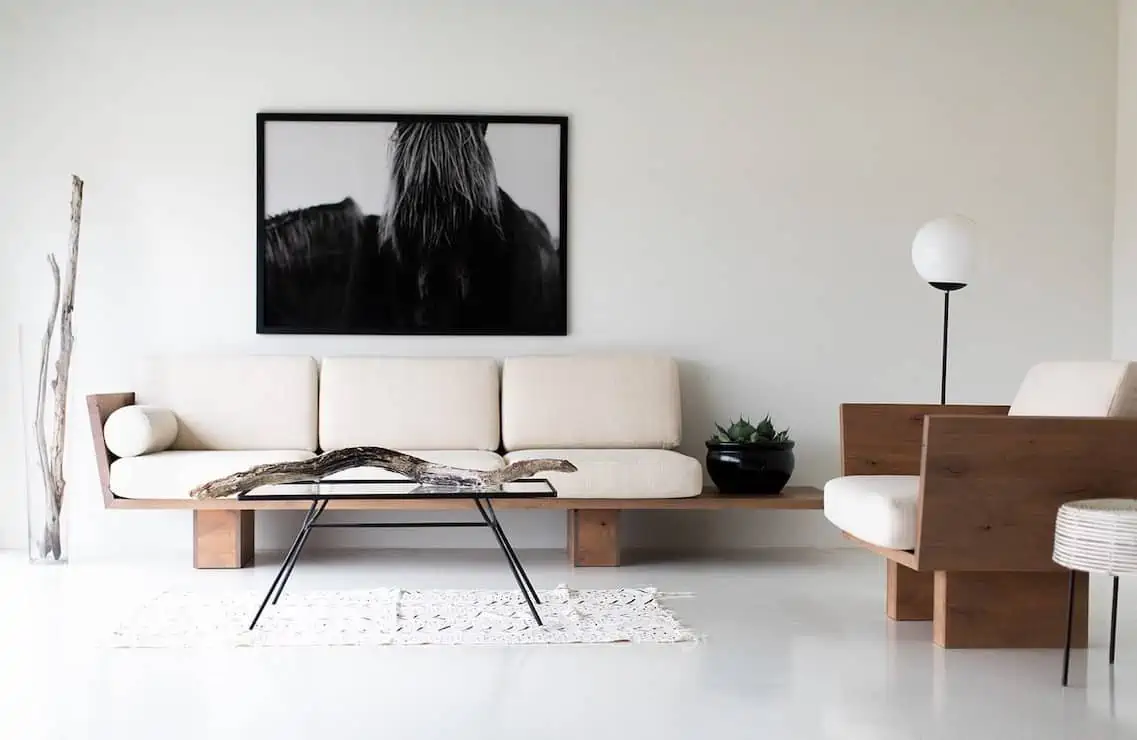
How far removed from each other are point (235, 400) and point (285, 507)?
2.29 ft

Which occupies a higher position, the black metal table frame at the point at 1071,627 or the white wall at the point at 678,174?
the white wall at the point at 678,174

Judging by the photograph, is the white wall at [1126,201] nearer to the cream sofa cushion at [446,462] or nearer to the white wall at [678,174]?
the white wall at [678,174]

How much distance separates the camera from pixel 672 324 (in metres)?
5.56

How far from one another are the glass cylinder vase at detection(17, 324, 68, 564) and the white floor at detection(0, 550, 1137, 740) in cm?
89

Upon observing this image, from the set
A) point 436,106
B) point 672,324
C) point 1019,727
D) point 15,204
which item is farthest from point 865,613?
point 15,204

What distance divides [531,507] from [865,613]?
145 cm

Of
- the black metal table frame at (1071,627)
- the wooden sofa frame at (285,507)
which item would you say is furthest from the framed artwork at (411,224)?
the black metal table frame at (1071,627)

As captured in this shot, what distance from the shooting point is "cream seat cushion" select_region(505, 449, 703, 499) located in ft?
15.5

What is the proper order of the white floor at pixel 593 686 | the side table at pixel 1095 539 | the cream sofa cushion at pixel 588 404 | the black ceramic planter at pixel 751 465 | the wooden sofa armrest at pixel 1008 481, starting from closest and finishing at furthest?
the white floor at pixel 593 686
the side table at pixel 1095 539
the wooden sofa armrest at pixel 1008 481
the black ceramic planter at pixel 751 465
the cream sofa cushion at pixel 588 404

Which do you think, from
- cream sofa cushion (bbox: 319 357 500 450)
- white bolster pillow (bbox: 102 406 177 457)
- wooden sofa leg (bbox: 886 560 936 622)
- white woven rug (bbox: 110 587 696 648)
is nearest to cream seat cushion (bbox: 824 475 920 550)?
wooden sofa leg (bbox: 886 560 936 622)

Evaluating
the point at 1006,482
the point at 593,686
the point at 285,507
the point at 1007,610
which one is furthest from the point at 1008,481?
the point at 285,507

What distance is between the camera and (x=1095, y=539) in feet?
9.77

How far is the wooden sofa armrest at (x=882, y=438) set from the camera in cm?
409

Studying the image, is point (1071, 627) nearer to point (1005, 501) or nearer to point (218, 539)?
point (1005, 501)
